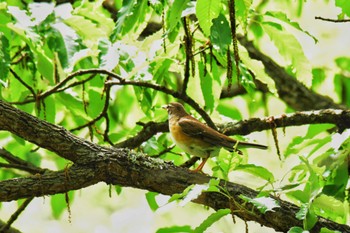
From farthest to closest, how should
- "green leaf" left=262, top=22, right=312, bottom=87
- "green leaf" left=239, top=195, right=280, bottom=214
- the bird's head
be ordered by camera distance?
the bird's head, "green leaf" left=262, top=22, right=312, bottom=87, "green leaf" left=239, top=195, right=280, bottom=214

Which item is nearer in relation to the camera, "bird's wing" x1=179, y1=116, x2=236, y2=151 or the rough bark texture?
the rough bark texture

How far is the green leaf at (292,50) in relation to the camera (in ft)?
12.6

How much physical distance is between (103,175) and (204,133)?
4.82 feet

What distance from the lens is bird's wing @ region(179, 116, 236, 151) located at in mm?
4734

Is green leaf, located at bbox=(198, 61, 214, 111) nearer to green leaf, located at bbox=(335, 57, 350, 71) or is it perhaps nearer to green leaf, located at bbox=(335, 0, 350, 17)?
green leaf, located at bbox=(335, 0, 350, 17)

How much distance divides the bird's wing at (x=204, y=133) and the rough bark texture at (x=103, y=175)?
108 centimetres

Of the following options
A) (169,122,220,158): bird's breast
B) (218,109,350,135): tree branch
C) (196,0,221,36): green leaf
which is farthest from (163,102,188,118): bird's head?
(196,0,221,36): green leaf

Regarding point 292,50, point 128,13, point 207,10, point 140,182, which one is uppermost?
point 207,10

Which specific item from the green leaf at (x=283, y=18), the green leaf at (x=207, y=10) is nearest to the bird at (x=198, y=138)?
the green leaf at (x=283, y=18)

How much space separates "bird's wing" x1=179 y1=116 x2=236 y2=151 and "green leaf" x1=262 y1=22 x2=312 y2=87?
966mm

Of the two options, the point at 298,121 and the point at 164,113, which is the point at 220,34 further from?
the point at 164,113

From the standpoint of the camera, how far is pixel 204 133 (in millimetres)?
4867

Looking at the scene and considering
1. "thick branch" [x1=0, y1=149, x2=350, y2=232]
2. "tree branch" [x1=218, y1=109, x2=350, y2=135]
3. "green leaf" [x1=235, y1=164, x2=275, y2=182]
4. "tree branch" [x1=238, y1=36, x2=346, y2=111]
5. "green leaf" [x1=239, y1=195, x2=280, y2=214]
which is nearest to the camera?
"green leaf" [x1=239, y1=195, x2=280, y2=214]

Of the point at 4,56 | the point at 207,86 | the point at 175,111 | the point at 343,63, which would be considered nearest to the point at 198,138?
the point at 175,111
